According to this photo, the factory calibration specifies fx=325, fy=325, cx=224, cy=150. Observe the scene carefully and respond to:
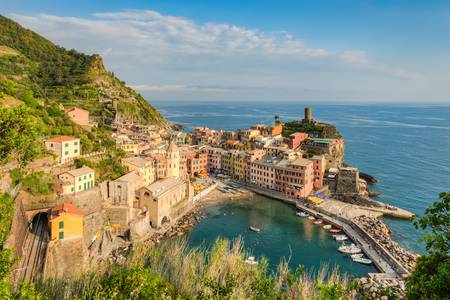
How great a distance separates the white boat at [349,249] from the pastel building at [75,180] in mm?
25430

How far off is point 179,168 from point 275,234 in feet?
61.8

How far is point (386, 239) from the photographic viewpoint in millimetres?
32656

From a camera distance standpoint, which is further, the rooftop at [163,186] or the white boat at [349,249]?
the rooftop at [163,186]

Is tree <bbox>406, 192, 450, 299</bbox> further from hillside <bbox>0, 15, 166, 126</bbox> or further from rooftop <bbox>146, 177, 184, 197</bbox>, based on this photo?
hillside <bbox>0, 15, 166, 126</bbox>

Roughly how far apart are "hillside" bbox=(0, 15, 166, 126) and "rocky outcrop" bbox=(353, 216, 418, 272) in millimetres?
53716

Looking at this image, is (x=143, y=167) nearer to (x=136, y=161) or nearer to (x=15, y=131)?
(x=136, y=161)

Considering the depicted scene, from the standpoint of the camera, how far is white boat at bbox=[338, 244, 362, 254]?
3104 cm

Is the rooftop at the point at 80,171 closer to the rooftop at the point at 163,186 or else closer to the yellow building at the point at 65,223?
the yellow building at the point at 65,223

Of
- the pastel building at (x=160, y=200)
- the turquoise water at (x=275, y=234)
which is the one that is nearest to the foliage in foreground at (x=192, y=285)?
the turquoise water at (x=275, y=234)

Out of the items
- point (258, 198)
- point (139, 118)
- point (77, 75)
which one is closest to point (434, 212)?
point (258, 198)

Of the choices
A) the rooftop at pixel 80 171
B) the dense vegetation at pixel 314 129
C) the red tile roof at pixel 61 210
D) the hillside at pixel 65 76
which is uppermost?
the hillside at pixel 65 76

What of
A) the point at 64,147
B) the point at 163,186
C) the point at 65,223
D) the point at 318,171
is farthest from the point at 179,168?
the point at 65,223

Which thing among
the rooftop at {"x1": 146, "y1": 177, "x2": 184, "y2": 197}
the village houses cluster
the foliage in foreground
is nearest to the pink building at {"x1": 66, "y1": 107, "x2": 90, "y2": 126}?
the village houses cluster

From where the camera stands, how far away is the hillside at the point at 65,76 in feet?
235
